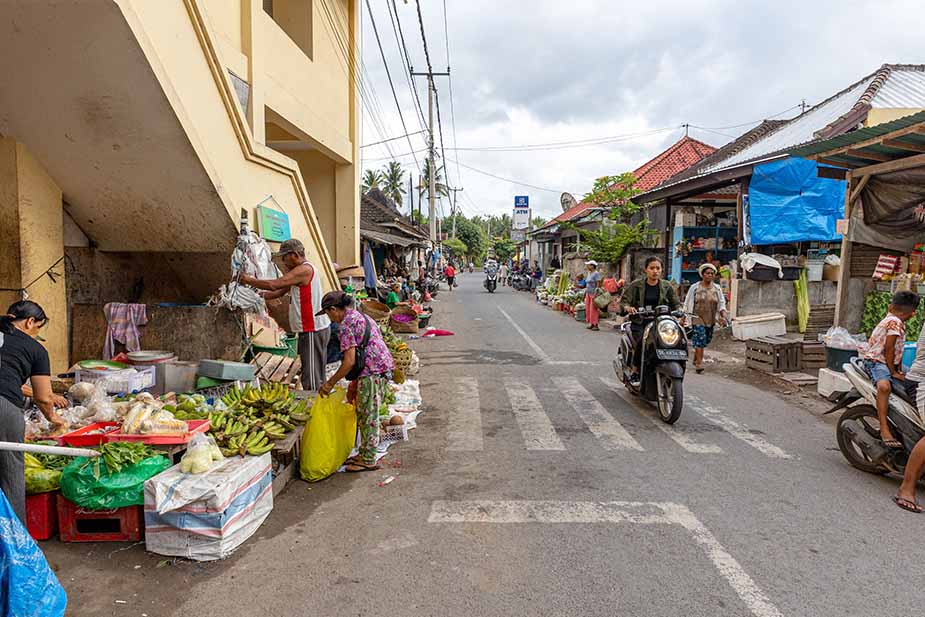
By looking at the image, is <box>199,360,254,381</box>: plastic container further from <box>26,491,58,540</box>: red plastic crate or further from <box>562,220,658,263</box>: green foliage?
<box>562,220,658,263</box>: green foliage

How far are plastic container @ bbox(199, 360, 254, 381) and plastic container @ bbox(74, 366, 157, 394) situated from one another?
0.59 meters

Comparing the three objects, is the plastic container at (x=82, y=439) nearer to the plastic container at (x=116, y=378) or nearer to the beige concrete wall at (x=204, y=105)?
the plastic container at (x=116, y=378)

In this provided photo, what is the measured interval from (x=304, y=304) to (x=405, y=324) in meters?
7.44

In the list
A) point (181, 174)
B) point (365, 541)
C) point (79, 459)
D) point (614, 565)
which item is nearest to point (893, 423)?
point (614, 565)

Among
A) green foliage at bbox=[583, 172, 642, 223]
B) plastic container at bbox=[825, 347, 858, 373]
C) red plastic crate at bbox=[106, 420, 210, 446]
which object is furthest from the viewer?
green foliage at bbox=[583, 172, 642, 223]

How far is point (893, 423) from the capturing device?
15.4 ft

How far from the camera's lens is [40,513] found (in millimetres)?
3791

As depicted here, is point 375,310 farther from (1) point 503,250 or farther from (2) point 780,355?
(1) point 503,250

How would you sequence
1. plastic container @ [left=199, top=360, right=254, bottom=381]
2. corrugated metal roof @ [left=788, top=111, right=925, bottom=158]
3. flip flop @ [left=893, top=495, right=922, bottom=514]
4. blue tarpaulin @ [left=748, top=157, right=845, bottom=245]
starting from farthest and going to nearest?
blue tarpaulin @ [left=748, top=157, right=845, bottom=245], corrugated metal roof @ [left=788, top=111, right=925, bottom=158], plastic container @ [left=199, top=360, right=254, bottom=381], flip flop @ [left=893, top=495, right=922, bottom=514]

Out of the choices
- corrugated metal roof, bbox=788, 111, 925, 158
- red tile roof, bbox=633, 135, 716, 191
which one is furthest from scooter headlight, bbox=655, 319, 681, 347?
red tile roof, bbox=633, 135, 716, 191

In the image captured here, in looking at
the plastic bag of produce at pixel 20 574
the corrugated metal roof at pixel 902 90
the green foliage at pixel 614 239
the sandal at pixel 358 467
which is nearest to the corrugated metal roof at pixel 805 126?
the corrugated metal roof at pixel 902 90

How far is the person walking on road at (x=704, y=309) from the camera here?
32.0 feet

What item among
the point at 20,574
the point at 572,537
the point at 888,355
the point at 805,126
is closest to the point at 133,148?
the point at 20,574

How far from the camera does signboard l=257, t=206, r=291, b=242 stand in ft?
23.7
